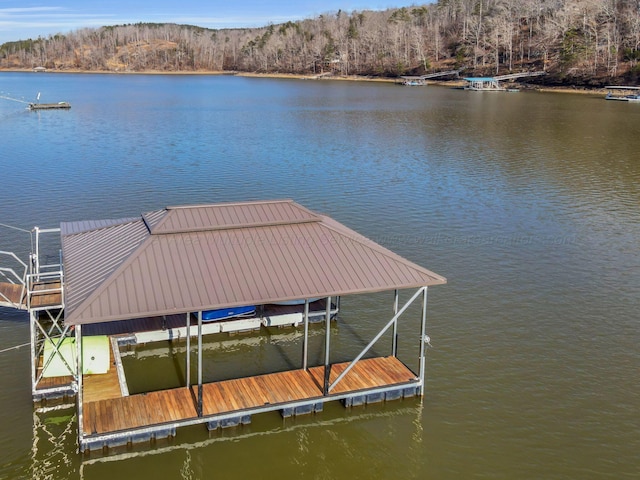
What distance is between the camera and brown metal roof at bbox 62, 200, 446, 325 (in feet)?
49.2

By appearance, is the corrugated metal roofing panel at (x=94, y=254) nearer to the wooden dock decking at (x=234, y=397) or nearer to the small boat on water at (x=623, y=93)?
the wooden dock decking at (x=234, y=397)

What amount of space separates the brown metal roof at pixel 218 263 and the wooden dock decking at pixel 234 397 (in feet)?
8.81

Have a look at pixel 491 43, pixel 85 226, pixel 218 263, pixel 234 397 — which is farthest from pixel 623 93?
pixel 234 397

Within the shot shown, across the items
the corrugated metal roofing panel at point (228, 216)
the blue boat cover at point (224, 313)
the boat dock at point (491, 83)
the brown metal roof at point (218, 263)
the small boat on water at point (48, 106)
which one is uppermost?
the boat dock at point (491, 83)

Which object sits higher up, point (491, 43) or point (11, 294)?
point (491, 43)

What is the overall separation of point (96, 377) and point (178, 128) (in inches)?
2214

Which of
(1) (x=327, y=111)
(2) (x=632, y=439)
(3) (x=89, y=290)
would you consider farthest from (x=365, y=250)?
(1) (x=327, y=111)

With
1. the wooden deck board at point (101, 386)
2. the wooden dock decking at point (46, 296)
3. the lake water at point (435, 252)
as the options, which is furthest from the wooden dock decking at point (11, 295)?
the wooden deck board at point (101, 386)

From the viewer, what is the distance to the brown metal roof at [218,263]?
15.0 meters

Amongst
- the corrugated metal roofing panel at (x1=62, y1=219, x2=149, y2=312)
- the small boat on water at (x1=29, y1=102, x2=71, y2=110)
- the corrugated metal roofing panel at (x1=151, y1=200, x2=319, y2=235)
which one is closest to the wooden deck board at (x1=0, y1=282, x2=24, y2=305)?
the corrugated metal roofing panel at (x1=62, y1=219, x2=149, y2=312)

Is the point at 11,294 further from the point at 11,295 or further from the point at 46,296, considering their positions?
the point at 46,296

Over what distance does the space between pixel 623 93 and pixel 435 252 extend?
9251cm

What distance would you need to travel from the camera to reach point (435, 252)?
3017 cm

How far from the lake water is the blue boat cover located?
120 centimetres
